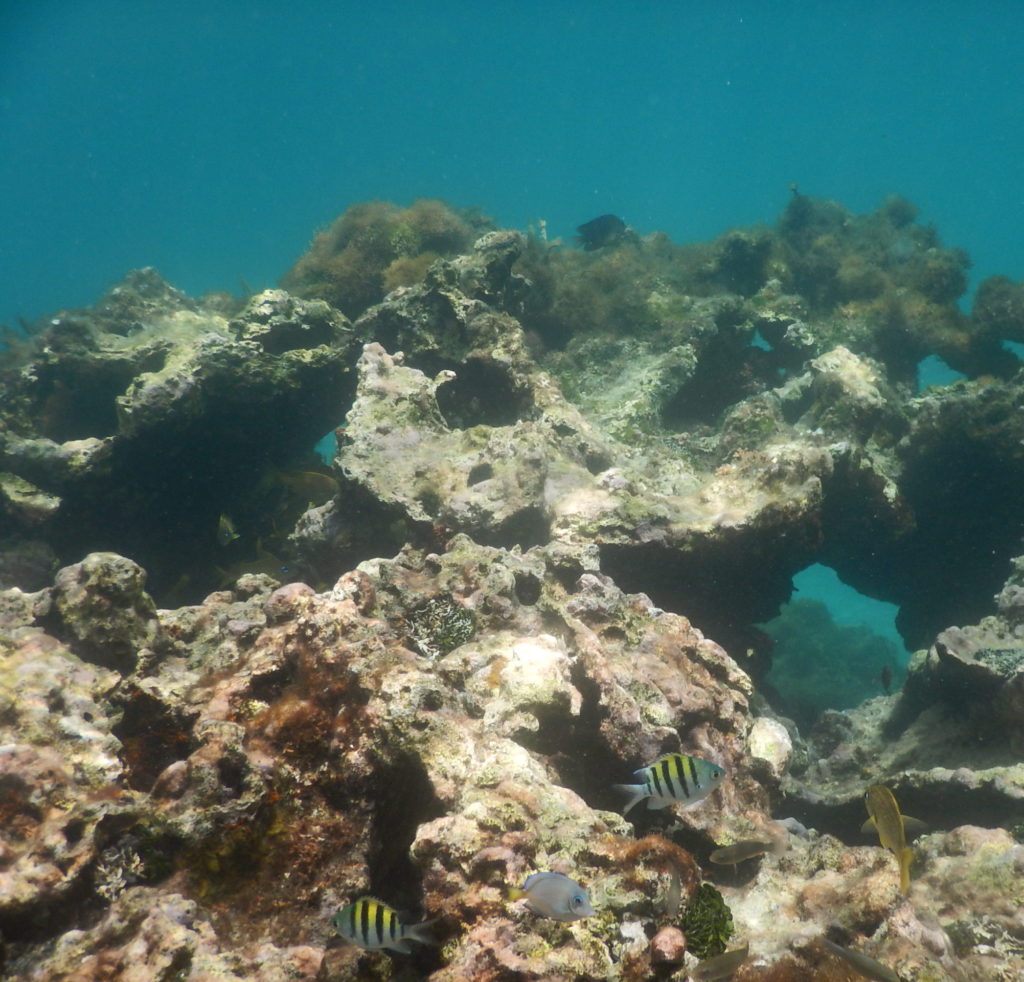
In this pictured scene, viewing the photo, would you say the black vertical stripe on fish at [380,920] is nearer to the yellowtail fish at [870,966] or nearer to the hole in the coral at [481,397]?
the yellowtail fish at [870,966]

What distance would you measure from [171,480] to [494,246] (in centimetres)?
719

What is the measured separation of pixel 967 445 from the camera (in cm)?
949

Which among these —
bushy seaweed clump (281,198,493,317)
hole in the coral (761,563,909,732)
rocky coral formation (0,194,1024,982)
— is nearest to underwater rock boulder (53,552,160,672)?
rocky coral formation (0,194,1024,982)

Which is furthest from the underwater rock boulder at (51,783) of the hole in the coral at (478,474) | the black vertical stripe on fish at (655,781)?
the hole in the coral at (478,474)

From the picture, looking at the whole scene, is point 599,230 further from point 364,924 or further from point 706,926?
point 364,924

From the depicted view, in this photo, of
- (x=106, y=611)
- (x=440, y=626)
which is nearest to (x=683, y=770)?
(x=440, y=626)

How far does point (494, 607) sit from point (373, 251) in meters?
10.8

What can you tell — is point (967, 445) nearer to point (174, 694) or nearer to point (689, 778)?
point (689, 778)

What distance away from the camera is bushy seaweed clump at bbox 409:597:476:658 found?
5.34 metres

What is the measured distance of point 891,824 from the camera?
3.49 m

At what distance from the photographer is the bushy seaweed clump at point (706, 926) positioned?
3371 mm

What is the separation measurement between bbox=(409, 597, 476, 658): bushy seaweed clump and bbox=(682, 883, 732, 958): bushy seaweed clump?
104 inches

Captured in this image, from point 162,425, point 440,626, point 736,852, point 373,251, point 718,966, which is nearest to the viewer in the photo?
point 718,966

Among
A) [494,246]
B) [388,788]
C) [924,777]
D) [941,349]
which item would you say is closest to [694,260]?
[941,349]
